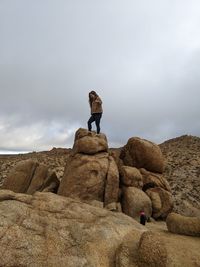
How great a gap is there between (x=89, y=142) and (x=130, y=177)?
15.4 ft

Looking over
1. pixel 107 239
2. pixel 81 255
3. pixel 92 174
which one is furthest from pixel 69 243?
pixel 92 174

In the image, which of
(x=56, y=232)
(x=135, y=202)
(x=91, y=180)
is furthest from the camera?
(x=135, y=202)

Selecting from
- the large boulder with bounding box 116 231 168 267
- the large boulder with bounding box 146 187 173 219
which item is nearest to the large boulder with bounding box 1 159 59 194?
the large boulder with bounding box 146 187 173 219

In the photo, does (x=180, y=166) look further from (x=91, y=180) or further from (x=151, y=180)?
(x=91, y=180)

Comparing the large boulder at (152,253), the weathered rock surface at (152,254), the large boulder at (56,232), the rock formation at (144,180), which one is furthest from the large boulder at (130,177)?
the large boulder at (152,253)

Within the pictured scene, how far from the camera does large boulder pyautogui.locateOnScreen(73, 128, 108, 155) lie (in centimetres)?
3019

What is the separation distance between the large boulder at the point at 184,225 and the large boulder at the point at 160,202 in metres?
10.3

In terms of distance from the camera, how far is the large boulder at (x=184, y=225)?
1930 cm

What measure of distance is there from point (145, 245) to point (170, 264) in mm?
1272

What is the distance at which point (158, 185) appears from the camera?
1305 inches

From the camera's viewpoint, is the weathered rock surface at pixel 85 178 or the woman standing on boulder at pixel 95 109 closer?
the weathered rock surface at pixel 85 178

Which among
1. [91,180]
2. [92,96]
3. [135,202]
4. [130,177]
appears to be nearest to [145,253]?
[91,180]

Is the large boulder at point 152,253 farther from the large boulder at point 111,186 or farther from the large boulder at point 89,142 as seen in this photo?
the large boulder at point 89,142

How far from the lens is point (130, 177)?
101ft
